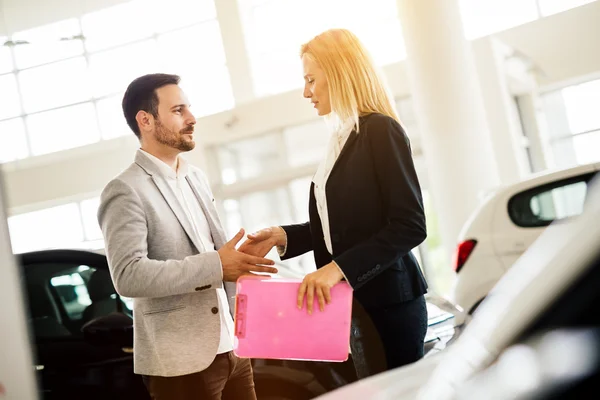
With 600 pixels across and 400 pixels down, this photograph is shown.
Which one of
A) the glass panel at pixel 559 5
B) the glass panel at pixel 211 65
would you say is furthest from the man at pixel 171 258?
the glass panel at pixel 211 65

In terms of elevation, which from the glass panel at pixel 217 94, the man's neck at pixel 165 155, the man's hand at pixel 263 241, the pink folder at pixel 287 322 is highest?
the glass panel at pixel 217 94

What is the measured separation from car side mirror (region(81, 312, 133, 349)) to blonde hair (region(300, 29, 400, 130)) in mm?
580

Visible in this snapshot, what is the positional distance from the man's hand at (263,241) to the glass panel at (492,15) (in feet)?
2.81

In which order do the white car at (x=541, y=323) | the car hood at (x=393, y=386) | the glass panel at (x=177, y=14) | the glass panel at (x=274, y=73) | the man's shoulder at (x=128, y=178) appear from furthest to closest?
the glass panel at (x=274, y=73) < the glass panel at (x=177, y=14) < the man's shoulder at (x=128, y=178) < the car hood at (x=393, y=386) < the white car at (x=541, y=323)

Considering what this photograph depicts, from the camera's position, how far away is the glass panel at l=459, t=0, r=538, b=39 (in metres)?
1.73

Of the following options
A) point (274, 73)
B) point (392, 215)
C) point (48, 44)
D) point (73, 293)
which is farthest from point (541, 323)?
point (274, 73)

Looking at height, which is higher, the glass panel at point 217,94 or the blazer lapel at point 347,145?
the glass panel at point 217,94

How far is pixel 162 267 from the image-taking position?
0.88m

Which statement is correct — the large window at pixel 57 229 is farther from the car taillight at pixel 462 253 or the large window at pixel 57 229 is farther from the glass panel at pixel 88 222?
the car taillight at pixel 462 253

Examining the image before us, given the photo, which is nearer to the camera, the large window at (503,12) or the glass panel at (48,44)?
the glass panel at (48,44)

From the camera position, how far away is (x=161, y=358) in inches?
39.3

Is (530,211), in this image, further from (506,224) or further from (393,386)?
(393,386)

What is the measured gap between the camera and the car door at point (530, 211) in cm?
119

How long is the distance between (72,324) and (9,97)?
1.80 feet
